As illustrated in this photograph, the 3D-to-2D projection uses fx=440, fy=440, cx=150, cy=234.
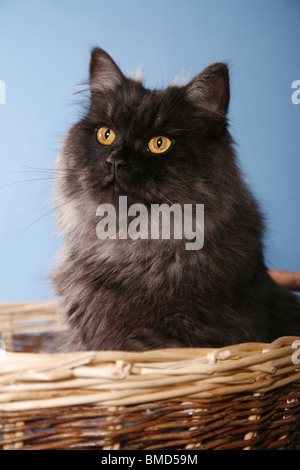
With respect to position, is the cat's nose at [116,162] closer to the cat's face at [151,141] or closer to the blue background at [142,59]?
the cat's face at [151,141]

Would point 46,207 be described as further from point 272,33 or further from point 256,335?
point 272,33

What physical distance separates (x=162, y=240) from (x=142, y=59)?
1.11m

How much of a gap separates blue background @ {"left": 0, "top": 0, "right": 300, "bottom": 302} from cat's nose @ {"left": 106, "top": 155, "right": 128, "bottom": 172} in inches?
29.0

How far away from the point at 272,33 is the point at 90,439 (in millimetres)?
1816

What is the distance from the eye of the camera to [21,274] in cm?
219

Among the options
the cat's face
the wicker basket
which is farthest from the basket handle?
the wicker basket

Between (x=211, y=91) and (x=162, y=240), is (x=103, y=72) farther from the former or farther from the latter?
(x=162, y=240)

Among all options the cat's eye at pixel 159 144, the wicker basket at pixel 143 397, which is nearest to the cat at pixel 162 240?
the cat's eye at pixel 159 144

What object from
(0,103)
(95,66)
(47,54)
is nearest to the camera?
(95,66)

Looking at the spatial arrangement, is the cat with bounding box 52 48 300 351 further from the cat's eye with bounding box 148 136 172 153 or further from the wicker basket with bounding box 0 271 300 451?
the wicker basket with bounding box 0 271 300 451

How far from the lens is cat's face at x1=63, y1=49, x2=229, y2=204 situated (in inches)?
48.7

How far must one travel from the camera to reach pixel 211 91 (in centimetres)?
137

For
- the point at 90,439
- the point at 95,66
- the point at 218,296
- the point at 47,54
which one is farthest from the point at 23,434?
the point at 47,54

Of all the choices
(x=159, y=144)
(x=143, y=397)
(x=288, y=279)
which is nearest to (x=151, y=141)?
(x=159, y=144)
